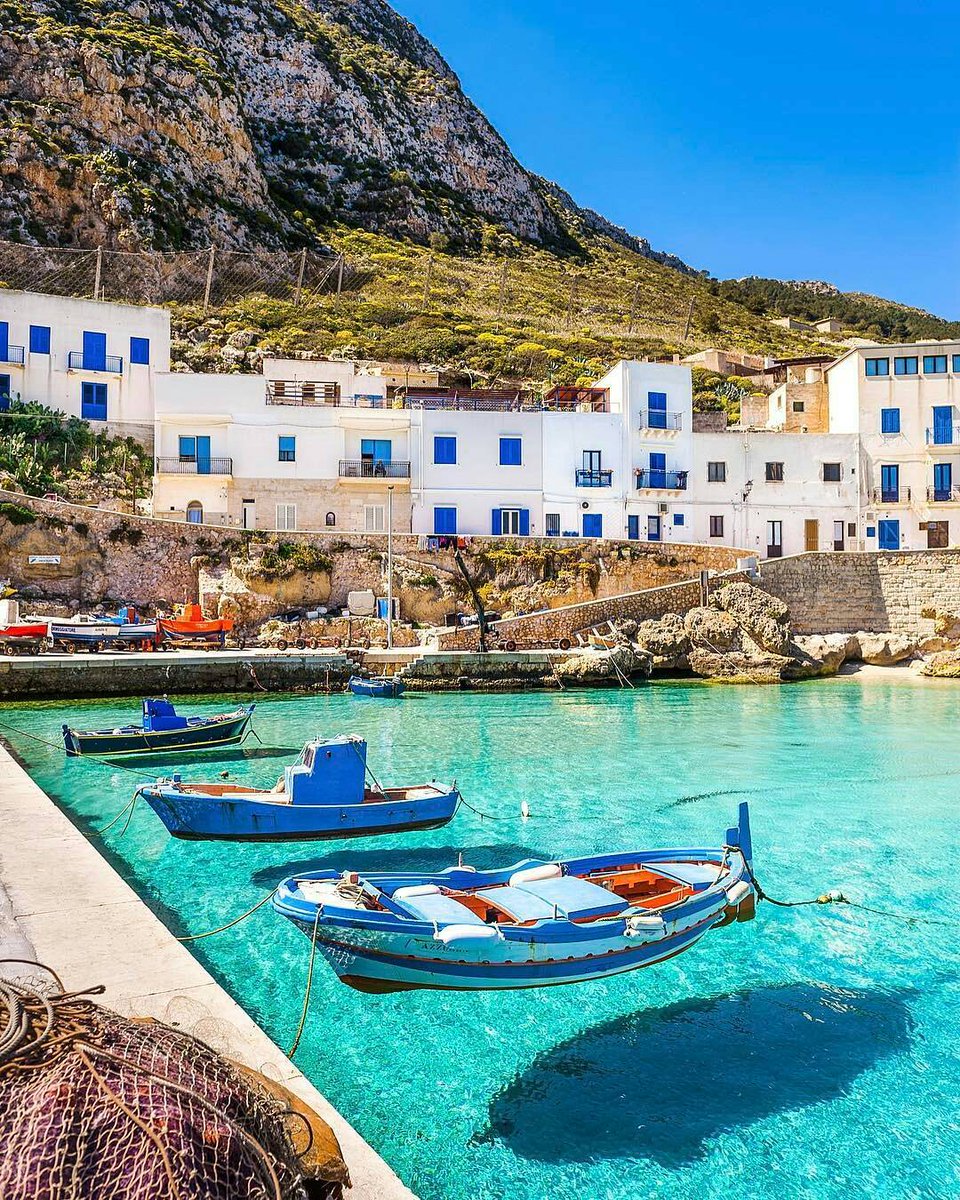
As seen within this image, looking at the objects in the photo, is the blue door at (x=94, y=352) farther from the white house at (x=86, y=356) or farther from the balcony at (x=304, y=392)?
the balcony at (x=304, y=392)

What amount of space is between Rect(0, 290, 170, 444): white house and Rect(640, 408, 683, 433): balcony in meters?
23.3

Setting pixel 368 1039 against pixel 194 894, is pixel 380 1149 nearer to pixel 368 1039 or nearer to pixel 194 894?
pixel 368 1039

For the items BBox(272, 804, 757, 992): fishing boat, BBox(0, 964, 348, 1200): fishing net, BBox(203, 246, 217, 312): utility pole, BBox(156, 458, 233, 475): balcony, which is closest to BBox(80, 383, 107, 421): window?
BBox(156, 458, 233, 475): balcony

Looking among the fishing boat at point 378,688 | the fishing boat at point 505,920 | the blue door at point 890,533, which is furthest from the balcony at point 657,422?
the fishing boat at point 505,920

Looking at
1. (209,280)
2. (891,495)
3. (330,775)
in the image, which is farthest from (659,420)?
(209,280)

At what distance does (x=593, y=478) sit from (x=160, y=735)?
27.8m

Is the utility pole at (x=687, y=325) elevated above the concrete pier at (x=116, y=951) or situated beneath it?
elevated above

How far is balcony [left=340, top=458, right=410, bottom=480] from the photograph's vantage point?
40219 mm

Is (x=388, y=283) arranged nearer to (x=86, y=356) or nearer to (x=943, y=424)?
(x=86, y=356)

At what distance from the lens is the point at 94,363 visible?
136 feet

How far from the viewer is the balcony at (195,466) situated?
38938mm

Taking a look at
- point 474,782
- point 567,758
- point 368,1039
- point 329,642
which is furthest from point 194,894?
point 329,642

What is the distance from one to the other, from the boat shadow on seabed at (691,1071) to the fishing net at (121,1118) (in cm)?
400

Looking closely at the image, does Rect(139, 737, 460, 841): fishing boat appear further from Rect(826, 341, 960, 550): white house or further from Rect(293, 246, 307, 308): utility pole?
Rect(293, 246, 307, 308): utility pole
